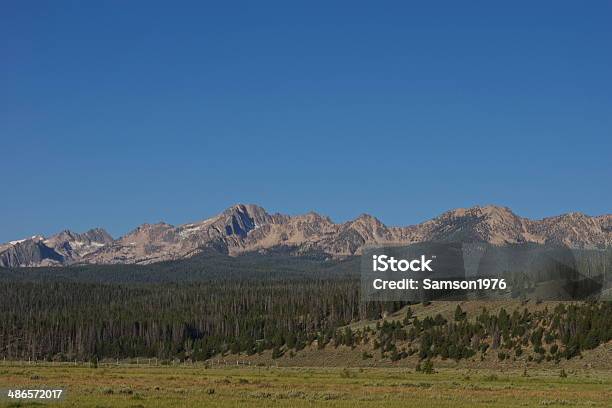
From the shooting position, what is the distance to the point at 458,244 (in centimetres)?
16700

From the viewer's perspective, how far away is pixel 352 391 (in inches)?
2468

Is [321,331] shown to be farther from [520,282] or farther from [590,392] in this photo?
[590,392]

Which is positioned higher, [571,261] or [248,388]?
[571,261]

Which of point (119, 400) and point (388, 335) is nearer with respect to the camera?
point (119, 400)

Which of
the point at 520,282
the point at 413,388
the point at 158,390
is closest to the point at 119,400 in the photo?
the point at 158,390

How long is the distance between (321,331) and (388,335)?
3471 cm

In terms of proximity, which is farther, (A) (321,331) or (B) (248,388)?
(A) (321,331)

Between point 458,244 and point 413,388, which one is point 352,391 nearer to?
point 413,388

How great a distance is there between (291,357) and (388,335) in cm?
2351

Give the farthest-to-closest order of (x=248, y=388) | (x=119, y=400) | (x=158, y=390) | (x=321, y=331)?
(x=321, y=331) → (x=248, y=388) → (x=158, y=390) → (x=119, y=400)

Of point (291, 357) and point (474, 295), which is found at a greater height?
point (474, 295)

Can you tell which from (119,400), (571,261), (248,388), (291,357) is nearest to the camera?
(119,400)

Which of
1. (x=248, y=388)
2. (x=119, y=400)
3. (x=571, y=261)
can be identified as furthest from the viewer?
(x=571, y=261)

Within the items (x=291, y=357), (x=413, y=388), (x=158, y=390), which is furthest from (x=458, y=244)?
(x=158, y=390)
